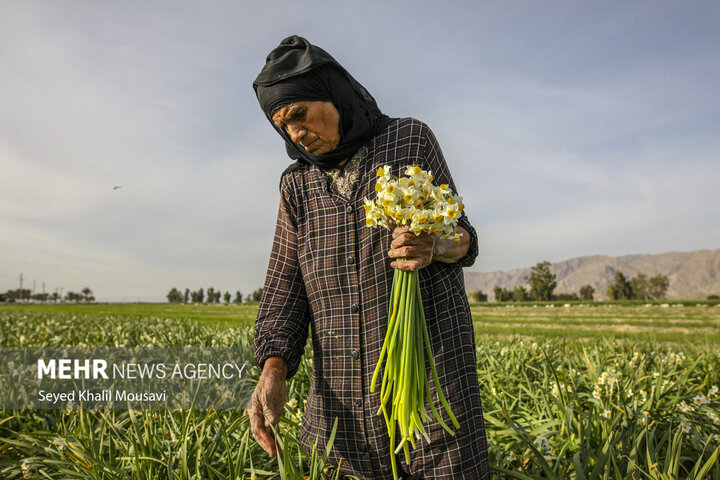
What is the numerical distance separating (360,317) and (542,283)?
274 ft

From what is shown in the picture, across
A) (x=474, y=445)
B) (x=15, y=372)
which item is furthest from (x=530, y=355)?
(x=15, y=372)

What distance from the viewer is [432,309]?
1.53 meters

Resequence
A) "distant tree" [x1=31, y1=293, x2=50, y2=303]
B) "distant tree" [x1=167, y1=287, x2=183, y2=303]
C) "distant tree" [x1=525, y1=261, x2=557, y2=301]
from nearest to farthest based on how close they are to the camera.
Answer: "distant tree" [x1=525, y1=261, x2=557, y2=301], "distant tree" [x1=167, y1=287, x2=183, y2=303], "distant tree" [x1=31, y1=293, x2=50, y2=303]

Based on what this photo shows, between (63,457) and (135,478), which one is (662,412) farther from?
(63,457)

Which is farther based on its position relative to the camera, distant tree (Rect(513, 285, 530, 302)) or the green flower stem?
distant tree (Rect(513, 285, 530, 302))

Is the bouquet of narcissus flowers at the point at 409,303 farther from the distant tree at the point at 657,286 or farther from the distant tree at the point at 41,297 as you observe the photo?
the distant tree at the point at 41,297

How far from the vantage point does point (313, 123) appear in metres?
1.60

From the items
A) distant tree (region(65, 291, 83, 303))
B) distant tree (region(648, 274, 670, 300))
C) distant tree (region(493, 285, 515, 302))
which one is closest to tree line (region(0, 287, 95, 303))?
distant tree (region(65, 291, 83, 303))

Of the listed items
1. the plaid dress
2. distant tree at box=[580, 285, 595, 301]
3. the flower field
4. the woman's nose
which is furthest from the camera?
distant tree at box=[580, 285, 595, 301]

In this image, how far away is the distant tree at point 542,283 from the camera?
77875mm

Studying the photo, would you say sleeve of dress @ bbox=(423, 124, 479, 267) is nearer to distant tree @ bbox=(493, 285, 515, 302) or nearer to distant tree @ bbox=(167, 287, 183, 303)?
distant tree @ bbox=(493, 285, 515, 302)

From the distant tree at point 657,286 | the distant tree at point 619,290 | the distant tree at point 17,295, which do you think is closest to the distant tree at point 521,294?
the distant tree at point 619,290

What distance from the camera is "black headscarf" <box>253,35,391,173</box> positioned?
1.57 meters

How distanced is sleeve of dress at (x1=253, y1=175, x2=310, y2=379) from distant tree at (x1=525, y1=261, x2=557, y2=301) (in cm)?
8191
